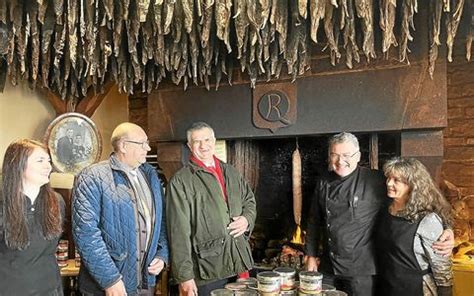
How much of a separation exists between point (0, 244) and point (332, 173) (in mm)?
1654

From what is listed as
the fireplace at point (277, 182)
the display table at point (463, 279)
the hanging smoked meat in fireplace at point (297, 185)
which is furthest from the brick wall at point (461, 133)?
the hanging smoked meat in fireplace at point (297, 185)

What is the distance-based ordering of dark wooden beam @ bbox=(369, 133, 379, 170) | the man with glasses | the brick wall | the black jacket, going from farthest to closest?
the brick wall < dark wooden beam @ bbox=(369, 133, 379, 170) < the black jacket < the man with glasses

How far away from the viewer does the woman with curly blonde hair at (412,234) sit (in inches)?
83.8

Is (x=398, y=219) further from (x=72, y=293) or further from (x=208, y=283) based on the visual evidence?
(x=72, y=293)

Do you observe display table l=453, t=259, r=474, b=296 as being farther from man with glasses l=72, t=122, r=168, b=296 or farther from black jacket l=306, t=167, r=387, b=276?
man with glasses l=72, t=122, r=168, b=296

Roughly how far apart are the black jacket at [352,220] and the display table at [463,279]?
2.87 feet

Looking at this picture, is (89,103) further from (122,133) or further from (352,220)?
(352,220)

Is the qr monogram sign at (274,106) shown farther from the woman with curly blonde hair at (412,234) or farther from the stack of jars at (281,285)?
the stack of jars at (281,285)

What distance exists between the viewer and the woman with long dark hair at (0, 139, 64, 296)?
1.99 metres

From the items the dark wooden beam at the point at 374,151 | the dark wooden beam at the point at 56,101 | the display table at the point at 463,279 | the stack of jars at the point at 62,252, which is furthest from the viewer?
the dark wooden beam at the point at 56,101

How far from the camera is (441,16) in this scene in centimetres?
235

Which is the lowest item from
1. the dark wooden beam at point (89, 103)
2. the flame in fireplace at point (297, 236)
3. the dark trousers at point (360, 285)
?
the dark trousers at point (360, 285)

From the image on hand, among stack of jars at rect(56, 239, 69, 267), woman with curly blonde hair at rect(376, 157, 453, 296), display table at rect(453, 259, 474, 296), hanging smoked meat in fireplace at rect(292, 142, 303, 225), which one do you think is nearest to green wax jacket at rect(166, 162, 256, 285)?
woman with curly blonde hair at rect(376, 157, 453, 296)

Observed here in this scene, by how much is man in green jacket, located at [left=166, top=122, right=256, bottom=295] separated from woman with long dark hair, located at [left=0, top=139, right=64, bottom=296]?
0.58 meters
